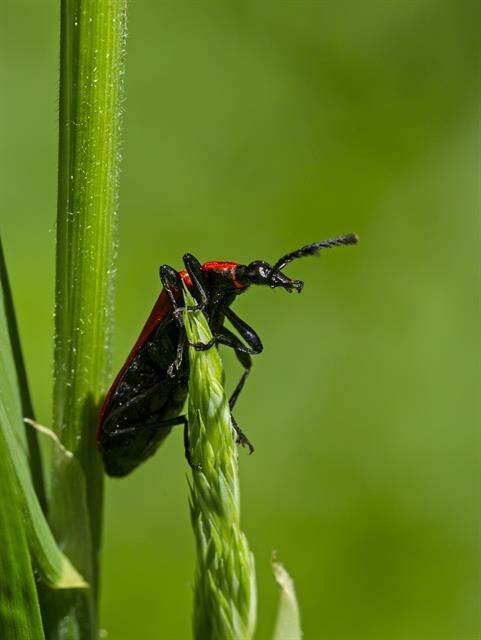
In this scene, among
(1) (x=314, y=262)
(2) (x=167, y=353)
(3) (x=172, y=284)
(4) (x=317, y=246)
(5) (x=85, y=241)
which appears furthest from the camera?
(1) (x=314, y=262)

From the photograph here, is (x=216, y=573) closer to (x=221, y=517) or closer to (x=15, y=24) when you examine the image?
(x=221, y=517)

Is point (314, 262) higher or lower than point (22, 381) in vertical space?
higher

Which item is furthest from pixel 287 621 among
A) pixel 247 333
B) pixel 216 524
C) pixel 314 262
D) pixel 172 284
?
pixel 314 262

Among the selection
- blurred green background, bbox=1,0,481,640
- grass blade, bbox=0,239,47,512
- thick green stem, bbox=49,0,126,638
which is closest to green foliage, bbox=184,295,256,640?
thick green stem, bbox=49,0,126,638

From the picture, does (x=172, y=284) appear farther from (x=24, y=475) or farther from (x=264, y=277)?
(x=24, y=475)

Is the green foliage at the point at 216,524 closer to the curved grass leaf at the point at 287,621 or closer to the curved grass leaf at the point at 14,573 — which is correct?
the curved grass leaf at the point at 287,621

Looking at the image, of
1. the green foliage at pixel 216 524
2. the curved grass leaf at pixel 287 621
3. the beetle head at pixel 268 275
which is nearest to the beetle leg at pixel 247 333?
the beetle head at pixel 268 275

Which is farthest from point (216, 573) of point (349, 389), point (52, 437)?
point (349, 389)
